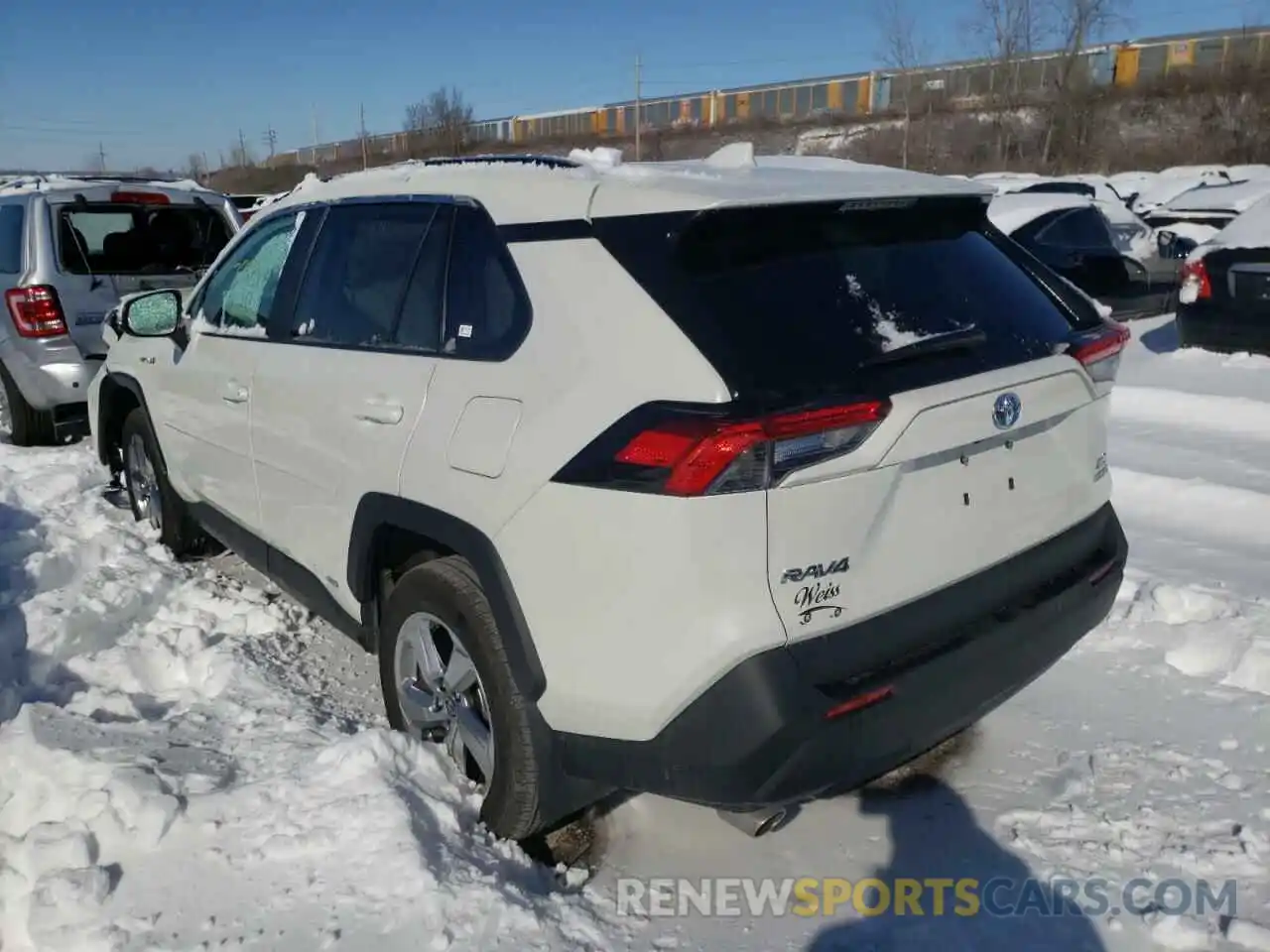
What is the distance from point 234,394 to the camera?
3951 millimetres

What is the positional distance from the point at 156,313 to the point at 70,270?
3.01 m

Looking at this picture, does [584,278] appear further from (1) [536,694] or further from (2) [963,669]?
(2) [963,669]

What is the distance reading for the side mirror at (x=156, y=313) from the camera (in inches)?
184

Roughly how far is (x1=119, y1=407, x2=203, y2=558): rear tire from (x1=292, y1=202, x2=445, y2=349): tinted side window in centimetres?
187

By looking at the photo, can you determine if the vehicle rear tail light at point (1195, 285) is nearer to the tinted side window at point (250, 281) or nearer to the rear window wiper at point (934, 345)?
the rear window wiper at point (934, 345)

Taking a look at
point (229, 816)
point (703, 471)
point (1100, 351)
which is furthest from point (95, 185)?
point (1100, 351)

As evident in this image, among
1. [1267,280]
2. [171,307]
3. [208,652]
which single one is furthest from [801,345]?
[1267,280]

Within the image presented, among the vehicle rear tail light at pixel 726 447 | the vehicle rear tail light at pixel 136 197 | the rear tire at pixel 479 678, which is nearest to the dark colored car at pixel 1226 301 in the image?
the vehicle rear tail light at pixel 726 447

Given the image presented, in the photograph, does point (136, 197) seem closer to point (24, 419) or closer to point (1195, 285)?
point (24, 419)

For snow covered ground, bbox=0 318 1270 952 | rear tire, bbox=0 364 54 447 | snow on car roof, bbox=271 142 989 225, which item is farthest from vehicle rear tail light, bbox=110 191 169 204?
snow on car roof, bbox=271 142 989 225

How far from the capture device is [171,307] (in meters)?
4.68

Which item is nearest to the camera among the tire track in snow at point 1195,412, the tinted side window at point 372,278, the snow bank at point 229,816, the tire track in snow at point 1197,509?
the snow bank at point 229,816

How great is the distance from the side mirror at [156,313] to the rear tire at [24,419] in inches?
127

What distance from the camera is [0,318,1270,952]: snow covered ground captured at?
256cm
